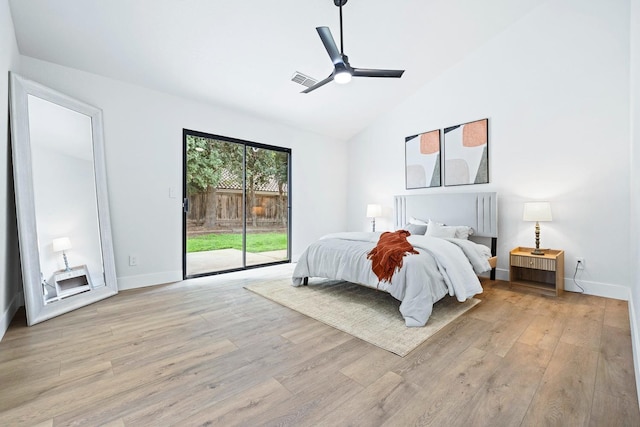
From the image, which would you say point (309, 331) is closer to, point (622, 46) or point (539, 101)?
point (539, 101)

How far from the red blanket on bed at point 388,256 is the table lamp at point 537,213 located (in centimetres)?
174

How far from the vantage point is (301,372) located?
1.70 m

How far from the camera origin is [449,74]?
14.7 ft

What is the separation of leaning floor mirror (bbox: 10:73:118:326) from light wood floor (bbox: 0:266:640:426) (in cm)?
34

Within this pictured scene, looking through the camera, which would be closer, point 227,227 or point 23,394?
point 23,394

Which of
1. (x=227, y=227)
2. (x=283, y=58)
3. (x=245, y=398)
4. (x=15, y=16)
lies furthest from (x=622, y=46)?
(x=15, y=16)

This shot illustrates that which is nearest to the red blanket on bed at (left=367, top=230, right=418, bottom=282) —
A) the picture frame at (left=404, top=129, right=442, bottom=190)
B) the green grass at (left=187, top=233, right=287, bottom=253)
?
the picture frame at (left=404, top=129, right=442, bottom=190)

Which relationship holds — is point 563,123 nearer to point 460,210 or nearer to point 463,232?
point 460,210

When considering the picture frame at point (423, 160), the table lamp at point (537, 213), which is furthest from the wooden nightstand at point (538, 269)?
the picture frame at point (423, 160)

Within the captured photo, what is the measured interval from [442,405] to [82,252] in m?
3.46

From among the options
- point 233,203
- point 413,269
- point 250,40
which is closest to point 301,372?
point 413,269

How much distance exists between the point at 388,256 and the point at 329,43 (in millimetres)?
1941

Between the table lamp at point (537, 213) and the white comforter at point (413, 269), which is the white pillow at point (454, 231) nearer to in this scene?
the white comforter at point (413, 269)

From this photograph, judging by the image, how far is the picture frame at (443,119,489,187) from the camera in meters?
4.12
